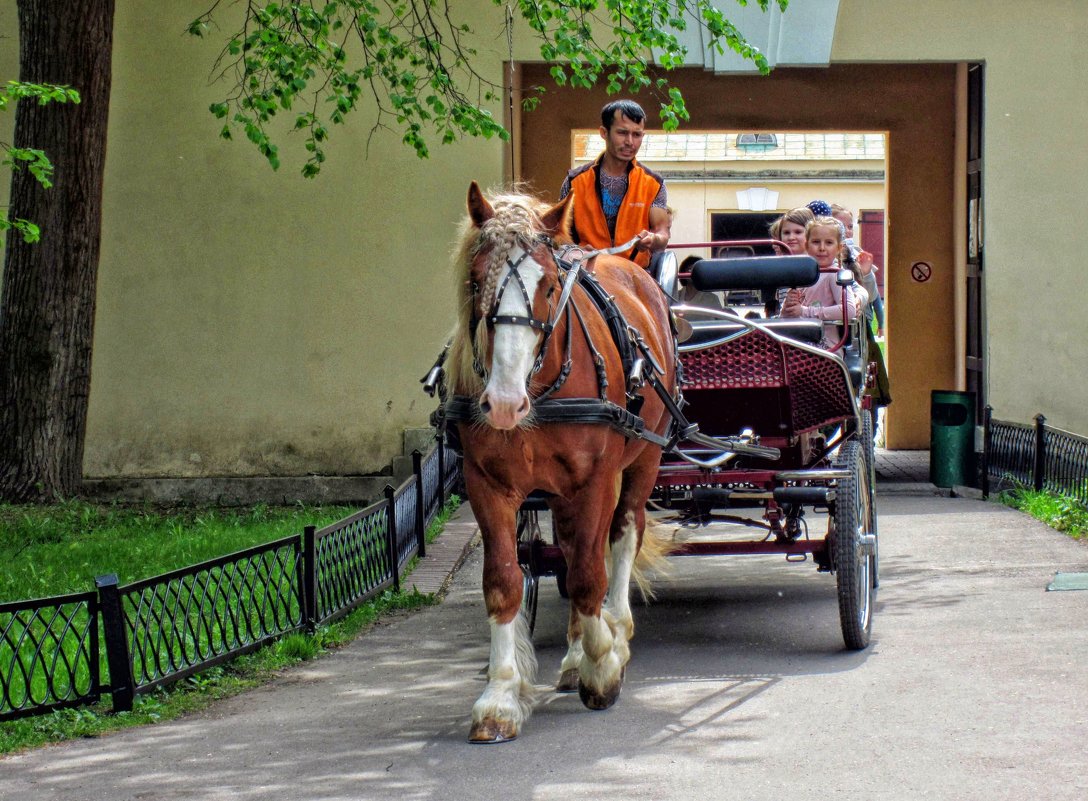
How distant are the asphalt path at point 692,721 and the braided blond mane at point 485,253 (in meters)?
1.42

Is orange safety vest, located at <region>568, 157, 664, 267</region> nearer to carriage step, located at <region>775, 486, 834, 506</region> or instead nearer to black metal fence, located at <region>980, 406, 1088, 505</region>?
carriage step, located at <region>775, 486, 834, 506</region>

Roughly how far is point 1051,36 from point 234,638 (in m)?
9.65

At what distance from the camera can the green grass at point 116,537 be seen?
28.9 ft

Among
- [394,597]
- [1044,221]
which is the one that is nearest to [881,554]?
[394,597]

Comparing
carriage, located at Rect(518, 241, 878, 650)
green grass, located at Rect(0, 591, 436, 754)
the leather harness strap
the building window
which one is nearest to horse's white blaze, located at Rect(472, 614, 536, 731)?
the leather harness strap

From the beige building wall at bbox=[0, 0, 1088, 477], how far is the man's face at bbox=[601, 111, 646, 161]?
5585 millimetres

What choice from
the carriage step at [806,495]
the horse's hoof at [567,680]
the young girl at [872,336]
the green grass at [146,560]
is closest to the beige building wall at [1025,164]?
the young girl at [872,336]

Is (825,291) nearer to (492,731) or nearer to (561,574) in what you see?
(561,574)

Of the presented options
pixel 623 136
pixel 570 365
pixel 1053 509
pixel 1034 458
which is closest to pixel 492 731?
pixel 570 365

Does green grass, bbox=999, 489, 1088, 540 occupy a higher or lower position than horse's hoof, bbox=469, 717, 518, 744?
higher

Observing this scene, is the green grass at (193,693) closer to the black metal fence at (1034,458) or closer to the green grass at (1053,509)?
the green grass at (1053,509)

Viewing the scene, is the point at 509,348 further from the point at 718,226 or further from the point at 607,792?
the point at 718,226

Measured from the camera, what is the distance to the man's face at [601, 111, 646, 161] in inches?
285

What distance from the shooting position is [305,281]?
13.0 metres
